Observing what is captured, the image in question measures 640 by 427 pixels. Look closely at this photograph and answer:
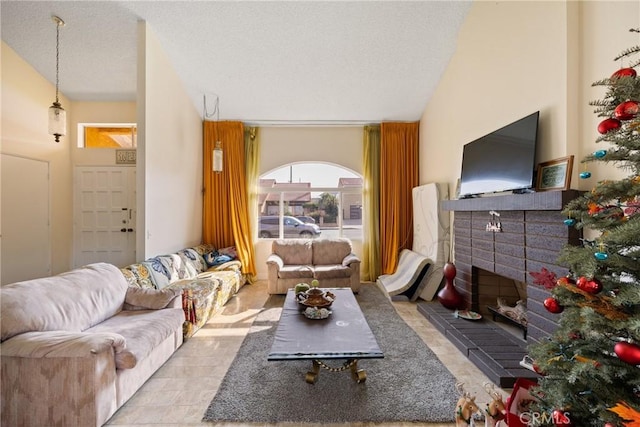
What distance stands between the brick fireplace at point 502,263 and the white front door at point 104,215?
179 inches

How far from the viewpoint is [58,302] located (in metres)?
2.01

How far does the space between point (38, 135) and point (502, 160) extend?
19.3ft

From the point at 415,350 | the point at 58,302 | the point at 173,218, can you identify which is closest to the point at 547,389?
the point at 415,350

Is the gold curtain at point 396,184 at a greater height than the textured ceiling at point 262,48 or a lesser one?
lesser

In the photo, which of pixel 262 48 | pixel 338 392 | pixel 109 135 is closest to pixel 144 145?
pixel 262 48

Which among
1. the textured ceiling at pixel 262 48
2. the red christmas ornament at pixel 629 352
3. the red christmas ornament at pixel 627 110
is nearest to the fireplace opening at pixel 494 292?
the red christmas ornament at pixel 629 352

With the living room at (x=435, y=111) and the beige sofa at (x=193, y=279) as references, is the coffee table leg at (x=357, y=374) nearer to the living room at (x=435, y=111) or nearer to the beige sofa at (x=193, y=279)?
the beige sofa at (x=193, y=279)

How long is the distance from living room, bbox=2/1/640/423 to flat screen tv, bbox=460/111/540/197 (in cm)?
12

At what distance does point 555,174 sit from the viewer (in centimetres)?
224

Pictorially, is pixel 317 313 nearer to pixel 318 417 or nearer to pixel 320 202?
pixel 318 417

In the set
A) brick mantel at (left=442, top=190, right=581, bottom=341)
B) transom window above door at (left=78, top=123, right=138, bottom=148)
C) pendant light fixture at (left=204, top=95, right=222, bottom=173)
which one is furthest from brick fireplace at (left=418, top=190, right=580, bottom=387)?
transom window above door at (left=78, top=123, right=138, bottom=148)

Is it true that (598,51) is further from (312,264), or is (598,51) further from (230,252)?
(230,252)

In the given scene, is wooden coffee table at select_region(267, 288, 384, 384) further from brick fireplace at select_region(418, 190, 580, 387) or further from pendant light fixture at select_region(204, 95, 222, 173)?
pendant light fixture at select_region(204, 95, 222, 173)

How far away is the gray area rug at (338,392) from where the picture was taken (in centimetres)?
182
